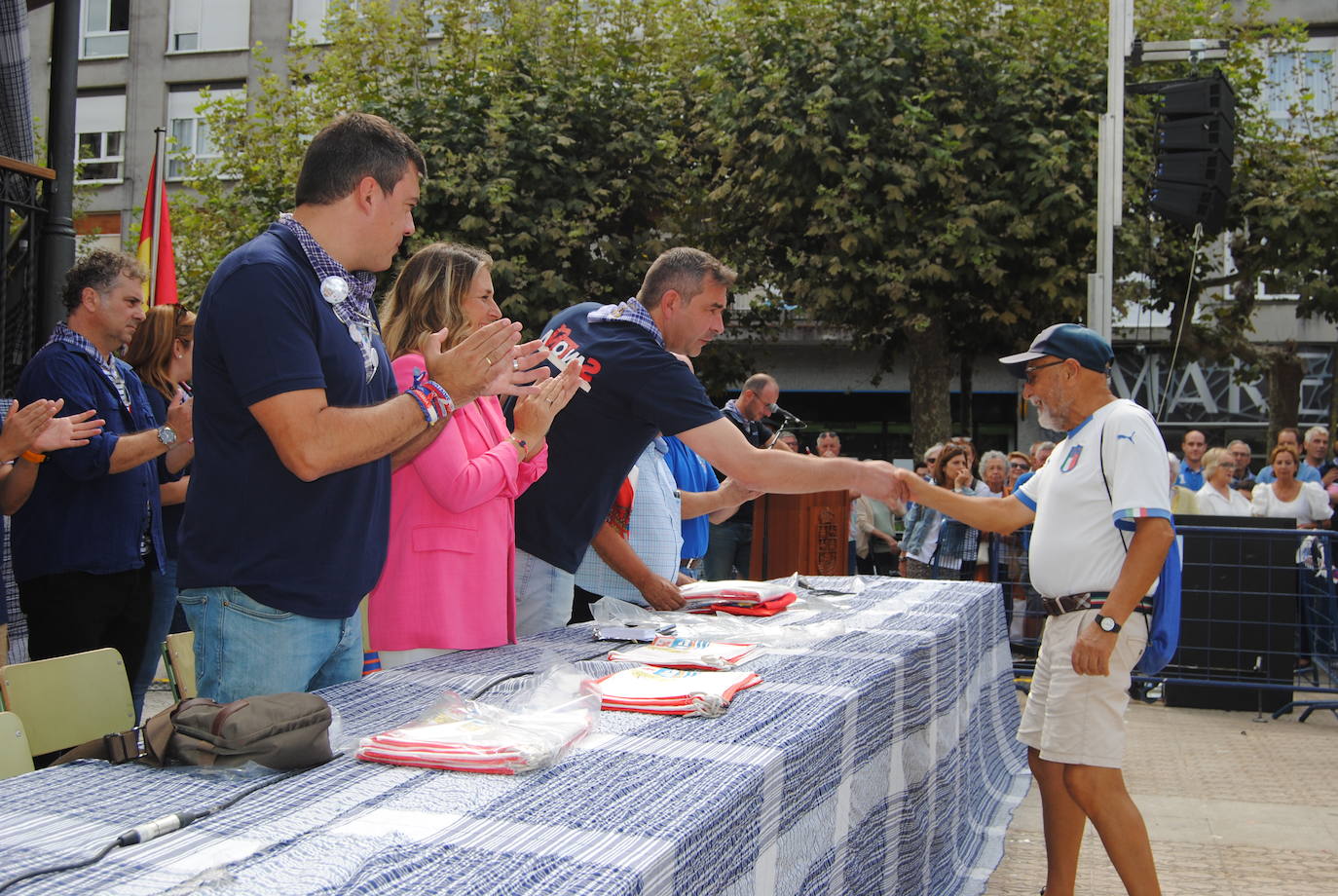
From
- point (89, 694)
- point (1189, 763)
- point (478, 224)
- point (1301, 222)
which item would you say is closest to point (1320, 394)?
point (1301, 222)

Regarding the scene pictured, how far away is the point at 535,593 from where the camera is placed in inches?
141

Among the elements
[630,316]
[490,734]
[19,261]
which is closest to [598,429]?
[630,316]

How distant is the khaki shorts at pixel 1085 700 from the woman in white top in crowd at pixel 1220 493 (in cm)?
658

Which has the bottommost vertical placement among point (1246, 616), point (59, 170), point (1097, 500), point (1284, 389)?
point (1246, 616)

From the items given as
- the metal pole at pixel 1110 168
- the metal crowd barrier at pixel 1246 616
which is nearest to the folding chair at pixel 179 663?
the metal crowd barrier at pixel 1246 616

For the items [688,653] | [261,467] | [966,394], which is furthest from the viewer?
[966,394]

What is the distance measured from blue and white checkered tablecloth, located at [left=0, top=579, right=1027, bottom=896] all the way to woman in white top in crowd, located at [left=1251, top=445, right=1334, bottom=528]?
8083mm

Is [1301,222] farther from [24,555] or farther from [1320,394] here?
[24,555]

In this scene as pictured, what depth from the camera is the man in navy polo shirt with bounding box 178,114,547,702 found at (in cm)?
225

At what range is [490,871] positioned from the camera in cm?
143

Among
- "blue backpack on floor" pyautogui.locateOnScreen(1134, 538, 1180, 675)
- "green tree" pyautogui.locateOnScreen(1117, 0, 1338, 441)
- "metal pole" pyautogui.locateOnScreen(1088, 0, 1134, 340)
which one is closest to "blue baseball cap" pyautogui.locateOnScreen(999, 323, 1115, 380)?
"blue backpack on floor" pyautogui.locateOnScreen(1134, 538, 1180, 675)

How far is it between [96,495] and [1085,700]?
11.4 feet

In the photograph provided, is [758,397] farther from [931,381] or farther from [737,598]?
[931,381]

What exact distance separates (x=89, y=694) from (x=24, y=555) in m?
1.36
